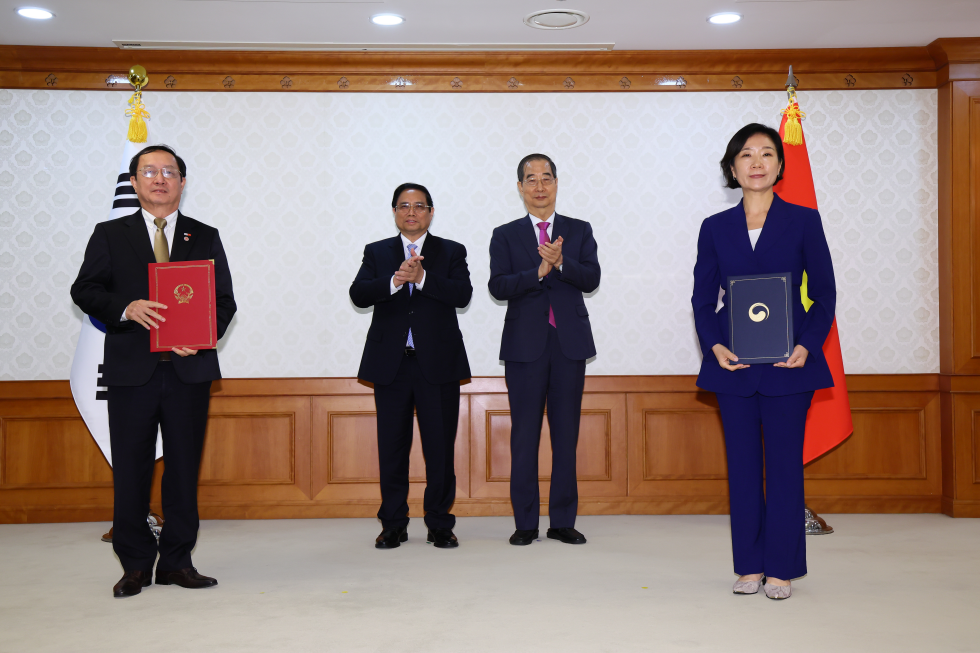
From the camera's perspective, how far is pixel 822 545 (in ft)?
13.0

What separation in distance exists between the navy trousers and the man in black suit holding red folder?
215 centimetres

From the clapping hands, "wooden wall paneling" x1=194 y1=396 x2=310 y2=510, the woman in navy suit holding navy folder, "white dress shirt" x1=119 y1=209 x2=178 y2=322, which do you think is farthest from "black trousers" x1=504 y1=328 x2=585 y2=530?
"white dress shirt" x1=119 y1=209 x2=178 y2=322

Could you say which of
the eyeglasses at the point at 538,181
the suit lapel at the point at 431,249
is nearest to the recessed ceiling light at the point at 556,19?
the eyeglasses at the point at 538,181

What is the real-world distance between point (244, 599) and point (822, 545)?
111 inches

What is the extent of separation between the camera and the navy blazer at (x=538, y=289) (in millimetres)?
3945

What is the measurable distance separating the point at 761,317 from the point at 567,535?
1.74 m

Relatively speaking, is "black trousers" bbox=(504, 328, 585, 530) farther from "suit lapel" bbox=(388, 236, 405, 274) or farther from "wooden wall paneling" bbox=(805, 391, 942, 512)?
"wooden wall paneling" bbox=(805, 391, 942, 512)

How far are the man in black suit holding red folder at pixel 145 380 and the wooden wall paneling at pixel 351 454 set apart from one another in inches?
63.4

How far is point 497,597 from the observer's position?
3.05 metres

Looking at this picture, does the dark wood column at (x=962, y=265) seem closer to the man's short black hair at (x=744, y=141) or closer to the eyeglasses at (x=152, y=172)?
the man's short black hair at (x=744, y=141)

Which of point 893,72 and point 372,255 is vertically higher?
point 893,72

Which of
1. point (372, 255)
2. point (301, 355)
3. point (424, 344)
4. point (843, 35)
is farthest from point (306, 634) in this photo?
point (843, 35)

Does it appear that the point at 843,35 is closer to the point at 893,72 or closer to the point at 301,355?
the point at 893,72

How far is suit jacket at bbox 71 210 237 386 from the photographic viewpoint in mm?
3072
